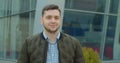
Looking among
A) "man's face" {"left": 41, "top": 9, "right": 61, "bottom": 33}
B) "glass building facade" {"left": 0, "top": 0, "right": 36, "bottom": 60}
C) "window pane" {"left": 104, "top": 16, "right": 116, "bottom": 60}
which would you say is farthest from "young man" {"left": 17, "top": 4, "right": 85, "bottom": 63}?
"window pane" {"left": 104, "top": 16, "right": 116, "bottom": 60}

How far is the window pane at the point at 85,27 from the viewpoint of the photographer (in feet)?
45.2

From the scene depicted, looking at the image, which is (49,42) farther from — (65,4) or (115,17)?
(115,17)

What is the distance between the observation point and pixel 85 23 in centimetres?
1413

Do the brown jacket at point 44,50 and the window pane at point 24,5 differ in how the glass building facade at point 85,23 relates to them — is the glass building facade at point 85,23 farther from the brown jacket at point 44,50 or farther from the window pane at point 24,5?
Result: the brown jacket at point 44,50

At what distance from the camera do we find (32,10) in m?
14.0

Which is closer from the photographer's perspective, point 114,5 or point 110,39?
point 114,5

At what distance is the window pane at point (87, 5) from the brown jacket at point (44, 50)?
9753 mm

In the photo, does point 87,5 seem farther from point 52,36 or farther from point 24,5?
point 52,36

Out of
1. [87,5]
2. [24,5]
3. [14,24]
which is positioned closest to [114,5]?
[87,5]

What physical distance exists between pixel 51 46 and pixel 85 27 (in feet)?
34.4

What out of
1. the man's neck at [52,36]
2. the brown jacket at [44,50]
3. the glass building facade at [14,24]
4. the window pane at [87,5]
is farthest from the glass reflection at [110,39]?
the man's neck at [52,36]

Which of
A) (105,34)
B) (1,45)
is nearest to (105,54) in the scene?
(105,34)

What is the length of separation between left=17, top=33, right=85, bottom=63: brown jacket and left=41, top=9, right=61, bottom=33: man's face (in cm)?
16

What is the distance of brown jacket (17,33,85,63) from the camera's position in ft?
12.1
